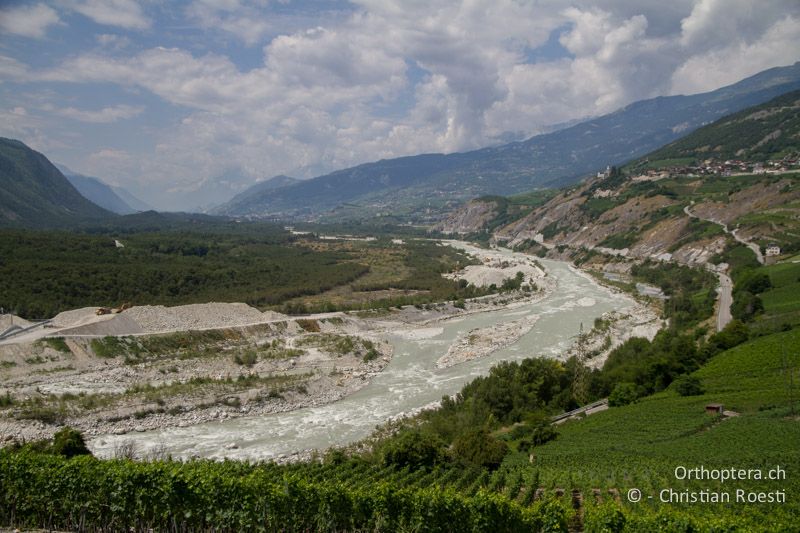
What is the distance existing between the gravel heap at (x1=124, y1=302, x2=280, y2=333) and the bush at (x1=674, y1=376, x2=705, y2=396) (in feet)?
171

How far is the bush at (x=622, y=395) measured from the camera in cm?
3934

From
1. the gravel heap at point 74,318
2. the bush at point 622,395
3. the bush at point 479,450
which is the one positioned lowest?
the bush at point 622,395

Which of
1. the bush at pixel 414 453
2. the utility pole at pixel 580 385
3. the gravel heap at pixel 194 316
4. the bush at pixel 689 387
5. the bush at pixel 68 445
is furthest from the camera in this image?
the gravel heap at pixel 194 316

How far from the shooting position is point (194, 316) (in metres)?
66.7

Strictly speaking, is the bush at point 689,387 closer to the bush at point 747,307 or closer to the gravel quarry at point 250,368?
the gravel quarry at point 250,368

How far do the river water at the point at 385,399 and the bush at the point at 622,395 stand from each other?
14221 millimetres

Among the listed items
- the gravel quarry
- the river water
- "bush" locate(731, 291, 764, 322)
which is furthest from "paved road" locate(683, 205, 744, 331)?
the river water

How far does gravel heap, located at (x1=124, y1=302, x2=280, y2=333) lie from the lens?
62.0m

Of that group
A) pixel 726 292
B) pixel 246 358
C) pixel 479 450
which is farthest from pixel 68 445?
pixel 726 292

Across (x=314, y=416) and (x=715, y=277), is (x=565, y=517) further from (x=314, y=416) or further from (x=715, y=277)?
(x=715, y=277)

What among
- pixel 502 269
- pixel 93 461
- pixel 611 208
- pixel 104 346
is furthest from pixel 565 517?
pixel 611 208

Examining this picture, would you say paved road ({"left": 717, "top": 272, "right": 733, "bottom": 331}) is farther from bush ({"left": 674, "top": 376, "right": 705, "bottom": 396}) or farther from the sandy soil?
the sandy soil

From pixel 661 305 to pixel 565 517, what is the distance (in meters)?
74.1

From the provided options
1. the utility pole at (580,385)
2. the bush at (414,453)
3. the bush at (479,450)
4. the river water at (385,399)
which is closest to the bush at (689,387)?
the utility pole at (580,385)
